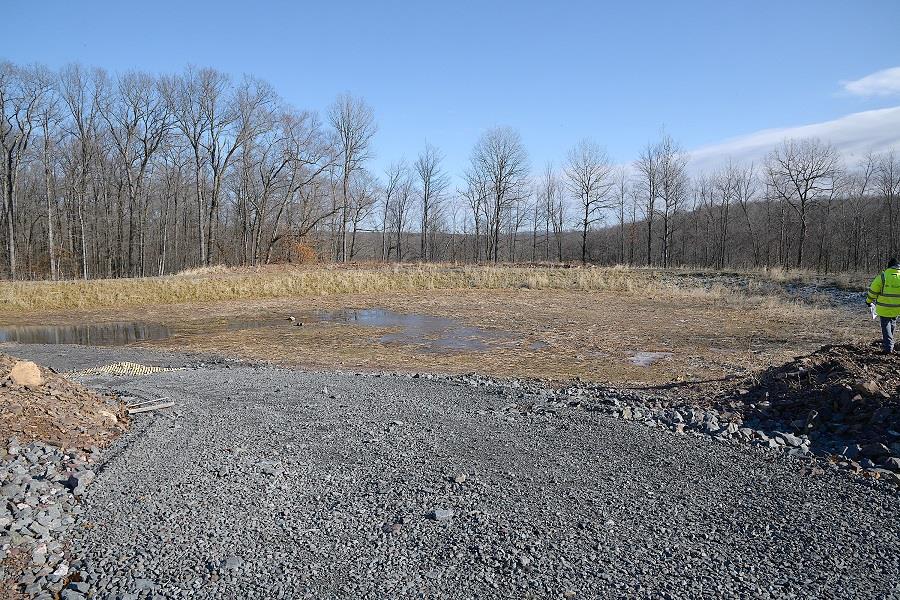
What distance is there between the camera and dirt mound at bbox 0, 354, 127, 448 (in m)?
5.51

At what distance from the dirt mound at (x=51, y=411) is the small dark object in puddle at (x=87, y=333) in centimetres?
1057

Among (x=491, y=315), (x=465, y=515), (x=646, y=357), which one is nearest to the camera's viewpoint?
(x=465, y=515)

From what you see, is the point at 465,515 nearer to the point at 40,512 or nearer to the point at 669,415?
the point at 40,512

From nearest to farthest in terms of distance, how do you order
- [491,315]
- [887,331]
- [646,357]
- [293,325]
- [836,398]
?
1. [836,398]
2. [887,331]
3. [646,357]
4. [293,325]
5. [491,315]

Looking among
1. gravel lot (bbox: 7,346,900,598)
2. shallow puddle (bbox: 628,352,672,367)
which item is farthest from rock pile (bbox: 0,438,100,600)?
shallow puddle (bbox: 628,352,672,367)

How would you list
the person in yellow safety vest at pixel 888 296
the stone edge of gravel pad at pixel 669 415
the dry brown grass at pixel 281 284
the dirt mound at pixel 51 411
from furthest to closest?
the dry brown grass at pixel 281 284, the person in yellow safety vest at pixel 888 296, the dirt mound at pixel 51 411, the stone edge of gravel pad at pixel 669 415

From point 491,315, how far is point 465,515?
17.2 m

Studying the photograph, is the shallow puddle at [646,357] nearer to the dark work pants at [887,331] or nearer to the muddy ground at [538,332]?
the muddy ground at [538,332]

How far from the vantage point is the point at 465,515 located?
440 cm

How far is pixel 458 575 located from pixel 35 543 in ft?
9.74

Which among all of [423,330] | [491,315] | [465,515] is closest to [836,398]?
[465,515]

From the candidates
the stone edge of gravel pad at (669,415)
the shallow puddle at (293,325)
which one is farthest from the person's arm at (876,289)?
the shallow puddle at (293,325)

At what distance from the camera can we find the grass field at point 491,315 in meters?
12.6

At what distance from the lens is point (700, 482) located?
503cm
